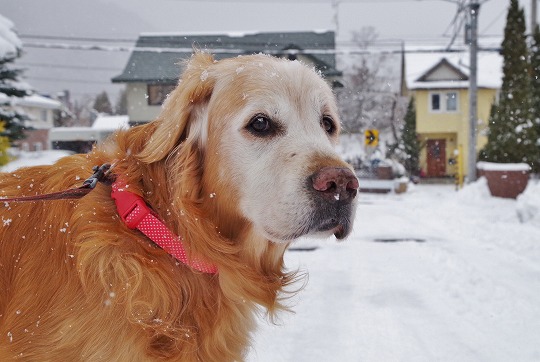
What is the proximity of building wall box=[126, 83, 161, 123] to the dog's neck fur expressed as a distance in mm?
29803

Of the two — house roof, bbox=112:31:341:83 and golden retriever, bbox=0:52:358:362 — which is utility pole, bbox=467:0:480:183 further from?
golden retriever, bbox=0:52:358:362

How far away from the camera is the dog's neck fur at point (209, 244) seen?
7.06 ft

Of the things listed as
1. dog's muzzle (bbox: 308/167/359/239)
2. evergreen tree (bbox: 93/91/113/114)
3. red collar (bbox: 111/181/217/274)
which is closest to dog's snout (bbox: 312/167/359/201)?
dog's muzzle (bbox: 308/167/359/239)

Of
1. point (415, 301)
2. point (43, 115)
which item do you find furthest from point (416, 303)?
point (43, 115)

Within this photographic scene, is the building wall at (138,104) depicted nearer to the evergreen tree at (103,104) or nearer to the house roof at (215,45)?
the house roof at (215,45)

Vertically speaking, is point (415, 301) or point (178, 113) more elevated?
point (178, 113)

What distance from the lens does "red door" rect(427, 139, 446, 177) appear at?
38.4 metres

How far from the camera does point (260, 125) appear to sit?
7.39ft

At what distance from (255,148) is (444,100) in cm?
3677

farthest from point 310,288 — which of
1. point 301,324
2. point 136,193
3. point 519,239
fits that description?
point 519,239

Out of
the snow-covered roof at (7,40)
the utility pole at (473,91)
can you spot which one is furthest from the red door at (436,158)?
the snow-covered roof at (7,40)

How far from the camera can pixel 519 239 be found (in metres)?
8.27

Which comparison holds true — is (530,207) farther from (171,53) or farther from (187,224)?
(171,53)

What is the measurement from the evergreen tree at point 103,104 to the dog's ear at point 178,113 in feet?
290
